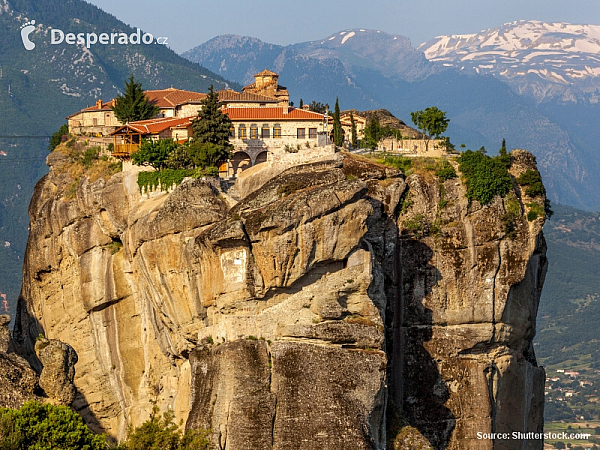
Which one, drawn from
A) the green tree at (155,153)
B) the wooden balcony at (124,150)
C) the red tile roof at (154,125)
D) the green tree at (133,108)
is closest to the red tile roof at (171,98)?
the green tree at (133,108)

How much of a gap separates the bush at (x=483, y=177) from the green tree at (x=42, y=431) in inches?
1265

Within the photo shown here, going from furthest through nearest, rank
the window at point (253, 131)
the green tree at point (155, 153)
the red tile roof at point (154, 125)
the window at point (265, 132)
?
the red tile roof at point (154, 125)
the window at point (265, 132)
the window at point (253, 131)
the green tree at point (155, 153)

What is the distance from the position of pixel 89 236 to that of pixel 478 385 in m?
26.0

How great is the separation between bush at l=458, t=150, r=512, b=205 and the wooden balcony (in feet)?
68.3

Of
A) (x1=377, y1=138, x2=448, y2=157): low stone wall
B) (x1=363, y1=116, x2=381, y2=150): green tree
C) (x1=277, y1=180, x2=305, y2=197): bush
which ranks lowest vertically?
(x1=277, y1=180, x2=305, y2=197): bush

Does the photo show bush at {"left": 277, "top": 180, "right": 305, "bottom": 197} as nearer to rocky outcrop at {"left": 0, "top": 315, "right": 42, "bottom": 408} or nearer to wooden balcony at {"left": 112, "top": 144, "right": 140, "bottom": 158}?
rocky outcrop at {"left": 0, "top": 315, "right": 42, "bottom": 408}

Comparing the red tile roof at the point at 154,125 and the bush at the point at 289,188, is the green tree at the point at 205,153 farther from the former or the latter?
the bush at the point at 289,188

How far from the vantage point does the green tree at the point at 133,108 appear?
93562 millimetres

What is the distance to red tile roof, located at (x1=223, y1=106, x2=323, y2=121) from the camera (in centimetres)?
8506

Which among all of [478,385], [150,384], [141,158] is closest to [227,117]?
[141,158]

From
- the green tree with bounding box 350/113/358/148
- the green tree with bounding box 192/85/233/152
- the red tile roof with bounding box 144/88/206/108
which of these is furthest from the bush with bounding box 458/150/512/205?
the red tile roof with bounding box 144/88/206/108

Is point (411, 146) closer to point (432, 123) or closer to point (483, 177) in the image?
point (432, 123)

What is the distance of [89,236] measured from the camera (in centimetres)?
8256

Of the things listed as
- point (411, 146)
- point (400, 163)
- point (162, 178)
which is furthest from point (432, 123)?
point (162, 178)
